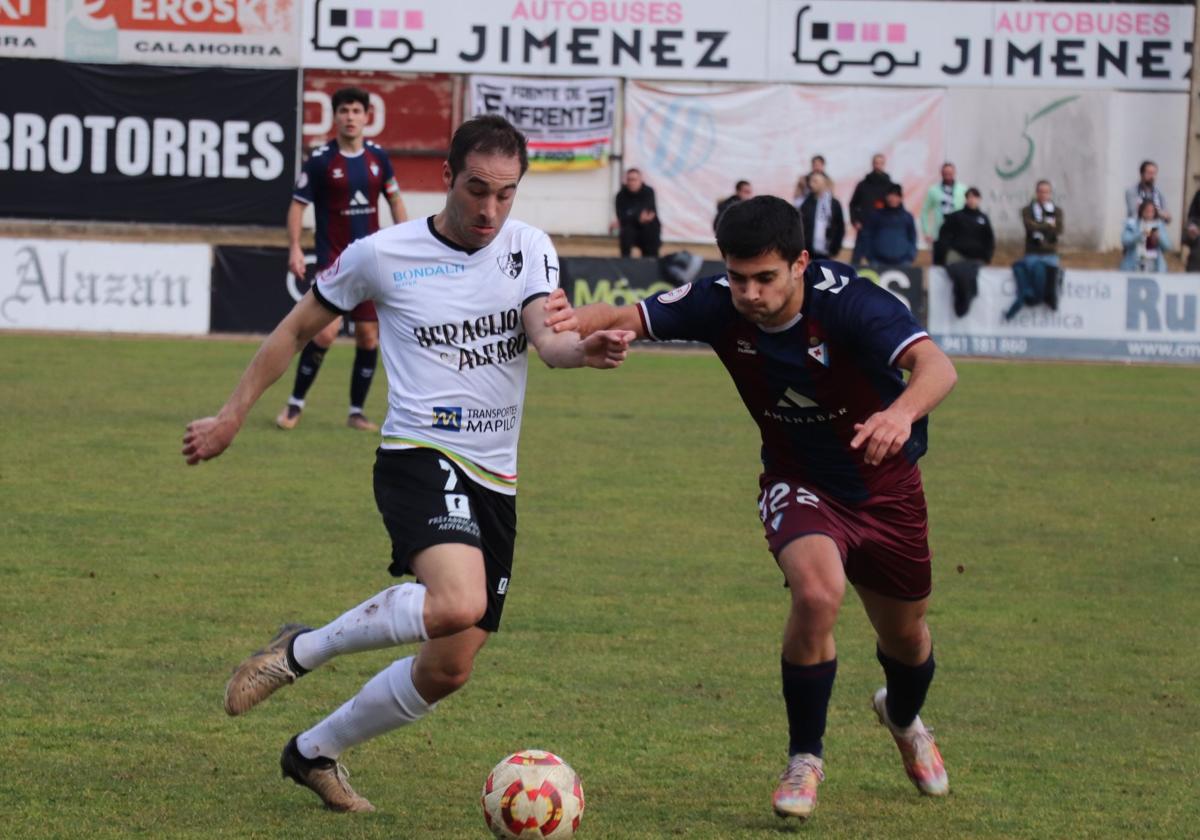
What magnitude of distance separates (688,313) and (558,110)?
25.3 meters

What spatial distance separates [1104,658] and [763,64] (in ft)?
79.9

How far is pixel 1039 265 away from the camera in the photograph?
21906 millimetres

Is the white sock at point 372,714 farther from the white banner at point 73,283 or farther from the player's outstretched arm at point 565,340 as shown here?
the white banner at point 73,283

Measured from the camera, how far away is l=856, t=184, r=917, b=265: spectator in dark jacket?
24.1 metres

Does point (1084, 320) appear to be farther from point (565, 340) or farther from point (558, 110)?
point (565, 340)

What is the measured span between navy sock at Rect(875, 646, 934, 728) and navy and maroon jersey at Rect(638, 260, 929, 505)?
55cm

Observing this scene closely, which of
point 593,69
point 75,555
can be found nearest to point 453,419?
point 75,555

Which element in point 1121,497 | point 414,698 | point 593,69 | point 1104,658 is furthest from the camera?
point 593,69

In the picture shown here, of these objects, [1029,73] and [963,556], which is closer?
[963,556]

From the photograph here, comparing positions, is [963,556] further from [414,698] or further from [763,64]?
[763,64]

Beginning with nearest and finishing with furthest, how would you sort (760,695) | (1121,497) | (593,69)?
(760,695) → (1121,497) → (593,69)

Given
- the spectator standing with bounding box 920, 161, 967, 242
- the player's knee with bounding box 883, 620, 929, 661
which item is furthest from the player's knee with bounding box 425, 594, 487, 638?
the spectator standing with bounding box 920, 161, 967, 242

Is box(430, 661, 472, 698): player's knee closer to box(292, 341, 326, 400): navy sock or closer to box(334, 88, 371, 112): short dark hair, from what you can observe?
box(334, 88, 371, 112): short dark hair

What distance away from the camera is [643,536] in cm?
987
